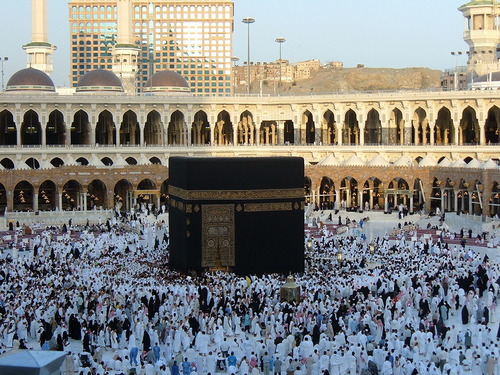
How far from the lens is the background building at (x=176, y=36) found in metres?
91.1

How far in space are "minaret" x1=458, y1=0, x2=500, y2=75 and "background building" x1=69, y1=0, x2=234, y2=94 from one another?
4001 centimetres

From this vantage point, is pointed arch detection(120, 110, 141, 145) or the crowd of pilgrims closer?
the crowd of pilgrims

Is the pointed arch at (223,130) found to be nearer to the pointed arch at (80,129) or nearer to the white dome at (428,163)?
the pointed arch at (80,129)

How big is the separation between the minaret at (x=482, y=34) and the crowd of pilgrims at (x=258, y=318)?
1376 inches

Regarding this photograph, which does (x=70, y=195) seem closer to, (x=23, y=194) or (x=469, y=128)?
(x=23, y=194)


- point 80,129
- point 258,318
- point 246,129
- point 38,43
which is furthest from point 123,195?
point 258,318

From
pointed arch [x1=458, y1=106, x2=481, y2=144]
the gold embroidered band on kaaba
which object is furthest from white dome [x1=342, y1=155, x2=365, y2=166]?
the gold embroidered band on kaaba

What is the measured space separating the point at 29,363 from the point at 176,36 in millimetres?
84004

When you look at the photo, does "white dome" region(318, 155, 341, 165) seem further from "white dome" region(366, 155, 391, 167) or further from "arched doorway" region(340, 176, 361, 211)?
"white dome" region(366, 155, 391, 167)

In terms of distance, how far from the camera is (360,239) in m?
26.2

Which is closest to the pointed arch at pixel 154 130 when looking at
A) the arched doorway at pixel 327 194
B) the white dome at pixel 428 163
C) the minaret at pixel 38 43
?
the arched doorway at pixel 327 194

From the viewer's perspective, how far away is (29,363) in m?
10.0

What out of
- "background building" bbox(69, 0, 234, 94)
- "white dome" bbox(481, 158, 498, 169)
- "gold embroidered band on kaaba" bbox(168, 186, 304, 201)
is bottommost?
"gold embroidered band on kaaba" bbox(168, 186, 304, 201)

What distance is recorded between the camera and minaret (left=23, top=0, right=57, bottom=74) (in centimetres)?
5984
